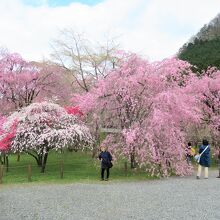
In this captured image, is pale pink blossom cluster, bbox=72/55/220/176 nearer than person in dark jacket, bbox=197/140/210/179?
No

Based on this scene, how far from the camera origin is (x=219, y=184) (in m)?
16.1

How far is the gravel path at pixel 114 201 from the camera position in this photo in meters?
10.5

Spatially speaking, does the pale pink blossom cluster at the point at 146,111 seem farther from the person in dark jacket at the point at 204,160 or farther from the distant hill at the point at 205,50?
the distant hill at the point at 205,50

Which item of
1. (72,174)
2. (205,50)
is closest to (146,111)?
(72,174)

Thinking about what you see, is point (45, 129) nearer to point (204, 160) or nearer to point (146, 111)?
point (146, 111)

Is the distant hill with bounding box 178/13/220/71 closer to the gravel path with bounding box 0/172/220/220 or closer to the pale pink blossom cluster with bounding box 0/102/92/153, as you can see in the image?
the pale pink blossom cluster with bounding box 0/102/92/153

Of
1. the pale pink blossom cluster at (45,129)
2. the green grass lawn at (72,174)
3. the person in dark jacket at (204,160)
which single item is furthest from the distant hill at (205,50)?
the person in dark jacket at (204,160)

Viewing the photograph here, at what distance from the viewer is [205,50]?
56.0 metres

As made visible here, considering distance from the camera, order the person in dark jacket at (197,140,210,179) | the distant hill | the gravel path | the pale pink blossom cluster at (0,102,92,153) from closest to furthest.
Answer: the gravel path → the person in dark jacket at (197,140,210,179) → the pale pink blossom cluster at (0,102,92,153) → the distant hill

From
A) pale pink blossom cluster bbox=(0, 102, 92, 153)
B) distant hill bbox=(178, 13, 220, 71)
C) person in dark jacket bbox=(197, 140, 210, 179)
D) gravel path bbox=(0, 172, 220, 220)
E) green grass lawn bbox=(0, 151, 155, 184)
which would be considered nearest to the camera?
gravel path bbox=(0, 172, 220, 220)

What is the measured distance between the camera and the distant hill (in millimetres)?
46069

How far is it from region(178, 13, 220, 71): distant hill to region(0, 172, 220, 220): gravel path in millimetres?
29730

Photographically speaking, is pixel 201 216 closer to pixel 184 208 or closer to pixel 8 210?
pixel 184 208

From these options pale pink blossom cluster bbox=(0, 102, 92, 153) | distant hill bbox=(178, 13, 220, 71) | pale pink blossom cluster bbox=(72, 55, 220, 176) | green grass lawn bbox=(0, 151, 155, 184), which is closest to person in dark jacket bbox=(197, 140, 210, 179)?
pale pink blossom cluster bbox=(72, 55, 220, 176)
